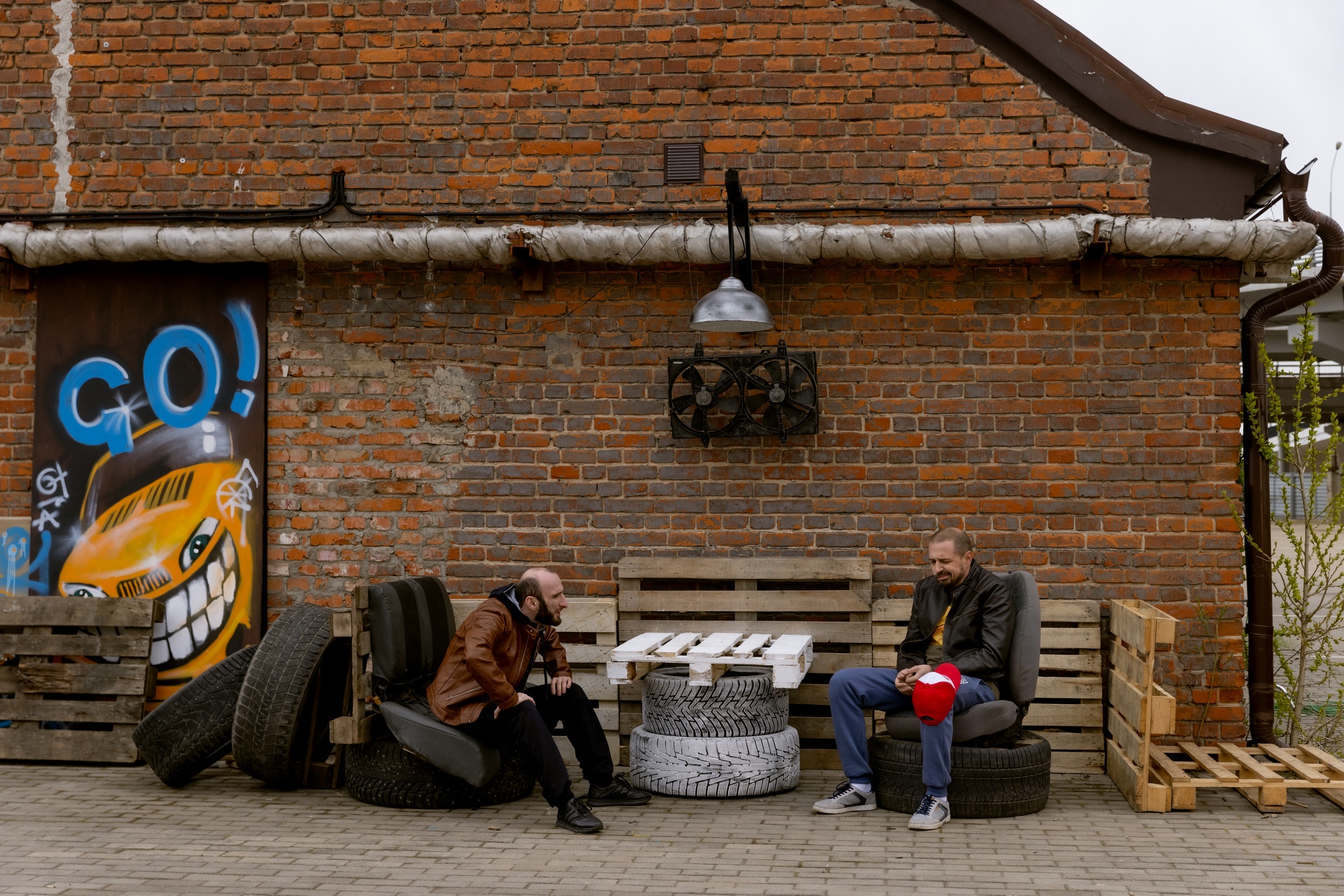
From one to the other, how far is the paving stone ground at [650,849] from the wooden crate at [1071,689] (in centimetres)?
34

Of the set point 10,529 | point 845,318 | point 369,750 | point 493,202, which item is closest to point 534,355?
point 493,202

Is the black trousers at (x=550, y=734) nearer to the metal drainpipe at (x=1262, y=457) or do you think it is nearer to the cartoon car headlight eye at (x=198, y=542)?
the cartoon car headlight eye at (x=198, y=542)

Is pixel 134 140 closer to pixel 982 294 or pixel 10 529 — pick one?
pixel 10 529

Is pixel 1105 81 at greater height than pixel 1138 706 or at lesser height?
greater

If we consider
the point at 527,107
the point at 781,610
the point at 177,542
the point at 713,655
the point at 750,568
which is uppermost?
the point at 527,107

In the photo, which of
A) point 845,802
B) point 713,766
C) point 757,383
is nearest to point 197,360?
point 757,383

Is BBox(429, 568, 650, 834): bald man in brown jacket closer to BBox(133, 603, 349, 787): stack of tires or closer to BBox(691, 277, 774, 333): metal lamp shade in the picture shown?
Answer: BBox(133, 603, 349, 787): stack of tires

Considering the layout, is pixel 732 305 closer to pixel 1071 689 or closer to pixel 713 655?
pixel 713 655

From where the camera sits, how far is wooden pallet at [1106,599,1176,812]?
5738mm

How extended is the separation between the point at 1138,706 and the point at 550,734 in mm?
2968

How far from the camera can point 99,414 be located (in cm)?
739

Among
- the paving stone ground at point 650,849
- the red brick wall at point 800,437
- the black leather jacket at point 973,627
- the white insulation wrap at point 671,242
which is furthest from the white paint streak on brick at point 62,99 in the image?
the black leather jacket at point 973,627

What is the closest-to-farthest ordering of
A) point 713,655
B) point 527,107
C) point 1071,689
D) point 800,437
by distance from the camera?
Answer: point 713,655
point 1071,689
point 800,437
point 527,107

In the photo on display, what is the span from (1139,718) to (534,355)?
3.97 meters
